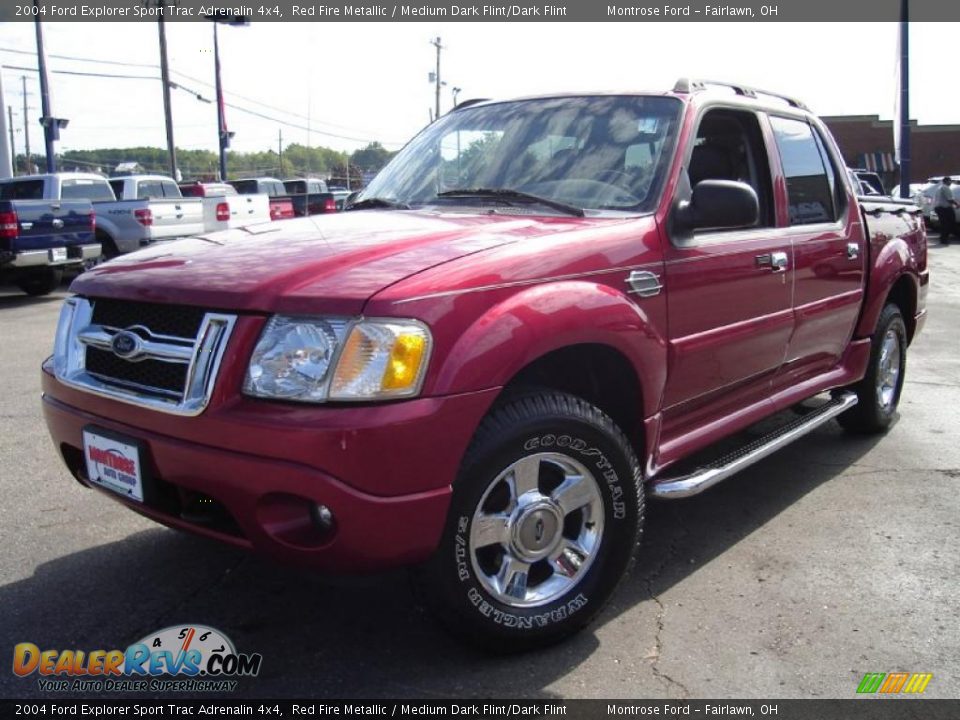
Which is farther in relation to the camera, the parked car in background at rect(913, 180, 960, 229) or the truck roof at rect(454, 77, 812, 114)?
the parked car in background at rect(913, 180, 960, 229)

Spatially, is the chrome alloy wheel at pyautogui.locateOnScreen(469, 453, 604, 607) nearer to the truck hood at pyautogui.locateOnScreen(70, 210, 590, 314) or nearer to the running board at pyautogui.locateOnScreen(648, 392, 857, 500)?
the running board at pyautogui.locateOnScreen(648, 392, 857, 500)

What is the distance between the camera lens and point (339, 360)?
2.36 m

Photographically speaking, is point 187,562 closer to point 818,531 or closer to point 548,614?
point 548,614

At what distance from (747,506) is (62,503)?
3.36m

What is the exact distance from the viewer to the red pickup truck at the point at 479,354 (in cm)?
237

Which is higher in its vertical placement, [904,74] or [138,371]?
[904,74]

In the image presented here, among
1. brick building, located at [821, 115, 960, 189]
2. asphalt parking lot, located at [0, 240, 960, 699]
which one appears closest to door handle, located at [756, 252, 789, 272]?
asphalt parking lot, located at [0, 240, 960, 699]

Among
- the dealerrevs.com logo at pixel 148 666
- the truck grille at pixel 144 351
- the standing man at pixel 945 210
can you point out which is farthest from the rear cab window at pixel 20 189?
the standing man at pixel 945 210

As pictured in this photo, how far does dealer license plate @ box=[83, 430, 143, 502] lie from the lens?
2.63m

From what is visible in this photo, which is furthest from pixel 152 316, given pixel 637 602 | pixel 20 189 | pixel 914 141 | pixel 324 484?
pixel 914 141

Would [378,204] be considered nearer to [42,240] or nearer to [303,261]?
[303,261]

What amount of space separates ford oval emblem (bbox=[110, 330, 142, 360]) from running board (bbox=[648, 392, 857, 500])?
6.25ft

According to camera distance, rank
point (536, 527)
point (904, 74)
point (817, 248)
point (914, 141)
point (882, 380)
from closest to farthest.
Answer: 1. point (536, 527)
2. point (817, 248)
3. point (882, 380)
4. point (904, 74)
5. point (914, 141)

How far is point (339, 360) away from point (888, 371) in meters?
4.35
